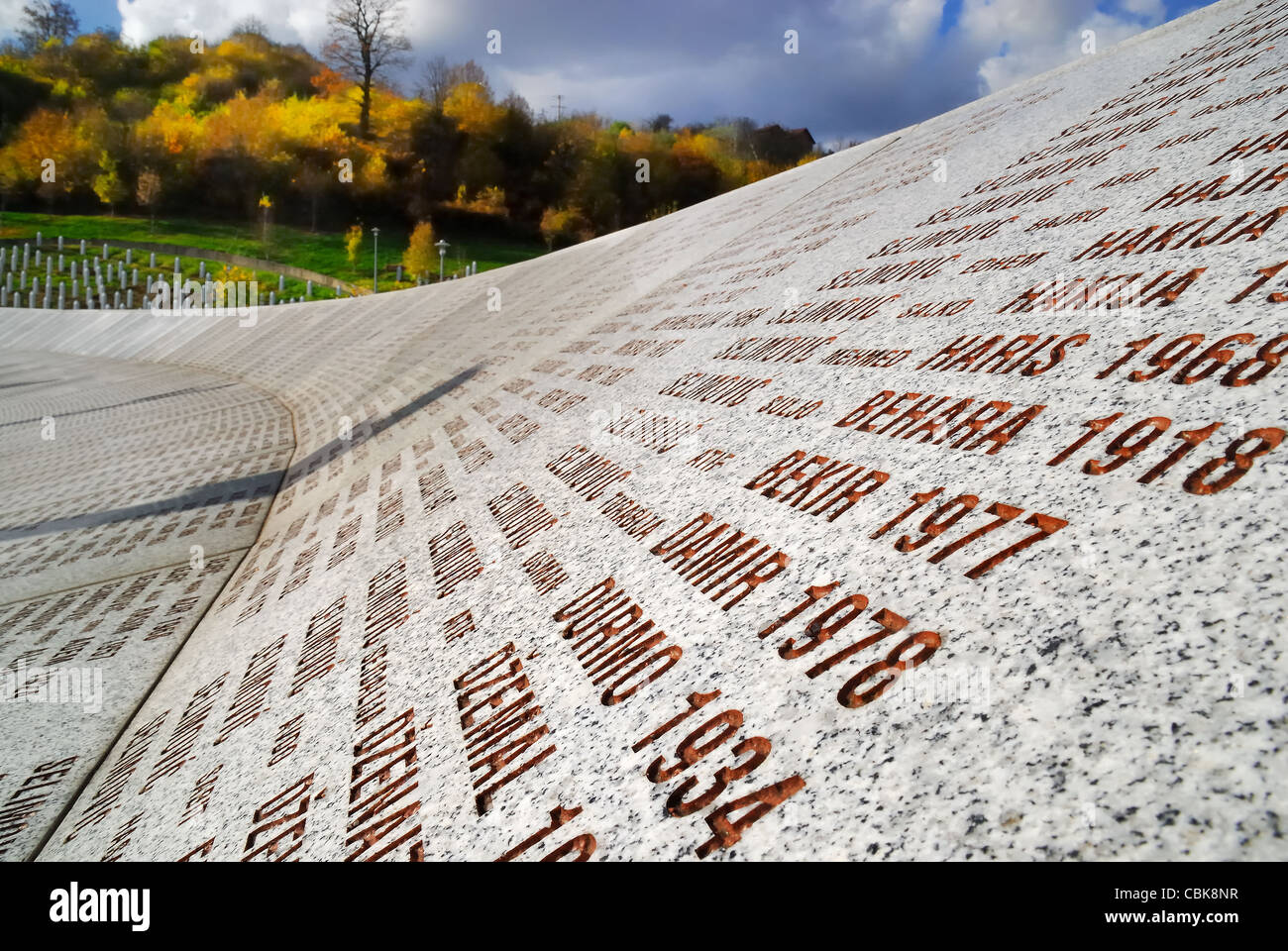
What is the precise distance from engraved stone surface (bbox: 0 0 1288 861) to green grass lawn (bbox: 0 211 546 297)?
47.6 meters

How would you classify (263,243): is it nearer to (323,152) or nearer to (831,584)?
(323,152)

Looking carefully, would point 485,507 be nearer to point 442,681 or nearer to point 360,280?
point 442,681

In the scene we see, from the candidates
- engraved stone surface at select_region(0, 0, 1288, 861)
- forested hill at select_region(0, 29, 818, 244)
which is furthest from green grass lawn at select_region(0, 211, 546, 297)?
engraved stone surface at select_region(0, 0, 1288, 861)

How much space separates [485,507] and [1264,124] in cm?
453

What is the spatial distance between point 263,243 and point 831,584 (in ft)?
229

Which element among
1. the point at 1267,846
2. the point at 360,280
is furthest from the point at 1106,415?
the point at 360,280

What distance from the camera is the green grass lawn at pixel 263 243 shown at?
178 ft

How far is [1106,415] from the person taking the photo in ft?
6.97

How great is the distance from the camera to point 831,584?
86.0 inches

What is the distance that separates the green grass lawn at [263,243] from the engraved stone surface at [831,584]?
4762cm

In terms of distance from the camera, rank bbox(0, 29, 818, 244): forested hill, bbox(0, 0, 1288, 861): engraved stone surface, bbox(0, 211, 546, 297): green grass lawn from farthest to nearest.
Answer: bbox(0, 29, 818, 244): forested hill → bbox(0, 211, 546, 297): green grass lawn → bbox(0, 0, 1288, 861): engraved stone surface

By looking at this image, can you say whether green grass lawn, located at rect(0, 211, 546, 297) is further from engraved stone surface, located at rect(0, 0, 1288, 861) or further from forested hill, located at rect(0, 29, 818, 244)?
engraved stone surface, located at rect(0, 0, 1288, 861)

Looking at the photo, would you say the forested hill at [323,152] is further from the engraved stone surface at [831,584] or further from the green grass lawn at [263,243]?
the engraved stone surface at [831,584]

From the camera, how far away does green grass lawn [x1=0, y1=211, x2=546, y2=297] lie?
54188mm
